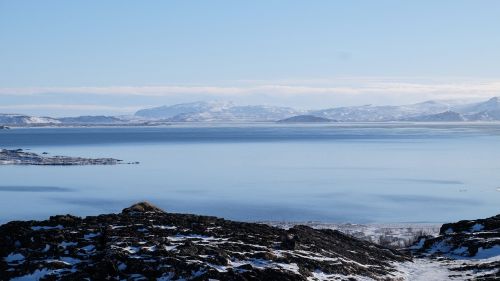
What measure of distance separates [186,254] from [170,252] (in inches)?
23.2

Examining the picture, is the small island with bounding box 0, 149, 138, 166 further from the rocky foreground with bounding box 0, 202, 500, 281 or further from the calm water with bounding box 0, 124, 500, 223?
the rocky foreground with bounding box 0, 202, 500, 281

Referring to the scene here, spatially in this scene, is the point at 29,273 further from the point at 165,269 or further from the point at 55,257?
the point at 165,269

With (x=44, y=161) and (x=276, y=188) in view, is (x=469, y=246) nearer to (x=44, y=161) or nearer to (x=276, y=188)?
(x=276, y=188)

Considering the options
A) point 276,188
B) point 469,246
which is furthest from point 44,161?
point 469,246

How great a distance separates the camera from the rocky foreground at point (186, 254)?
2269 centimetres

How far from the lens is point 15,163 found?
111438 mm

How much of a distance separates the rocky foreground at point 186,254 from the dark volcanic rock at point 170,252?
0.11 feet

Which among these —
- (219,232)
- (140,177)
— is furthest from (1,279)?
(140,177)

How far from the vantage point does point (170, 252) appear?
24.1 metres

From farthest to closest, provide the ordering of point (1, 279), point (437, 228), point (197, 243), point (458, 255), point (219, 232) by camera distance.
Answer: point (437, 228), point (458, 255), point (219, 232), point (197, 243), point (1, 279)

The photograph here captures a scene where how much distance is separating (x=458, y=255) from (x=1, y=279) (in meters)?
21.4

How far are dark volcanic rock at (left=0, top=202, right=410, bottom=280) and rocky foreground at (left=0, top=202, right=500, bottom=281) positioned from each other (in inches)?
1.3

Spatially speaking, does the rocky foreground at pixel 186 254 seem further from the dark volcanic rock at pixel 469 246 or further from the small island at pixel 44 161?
the small island at pixel 44 161

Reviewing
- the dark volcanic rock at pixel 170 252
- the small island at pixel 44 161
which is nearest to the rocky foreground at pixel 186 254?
the dark volcanic rock at pixel 170 252
